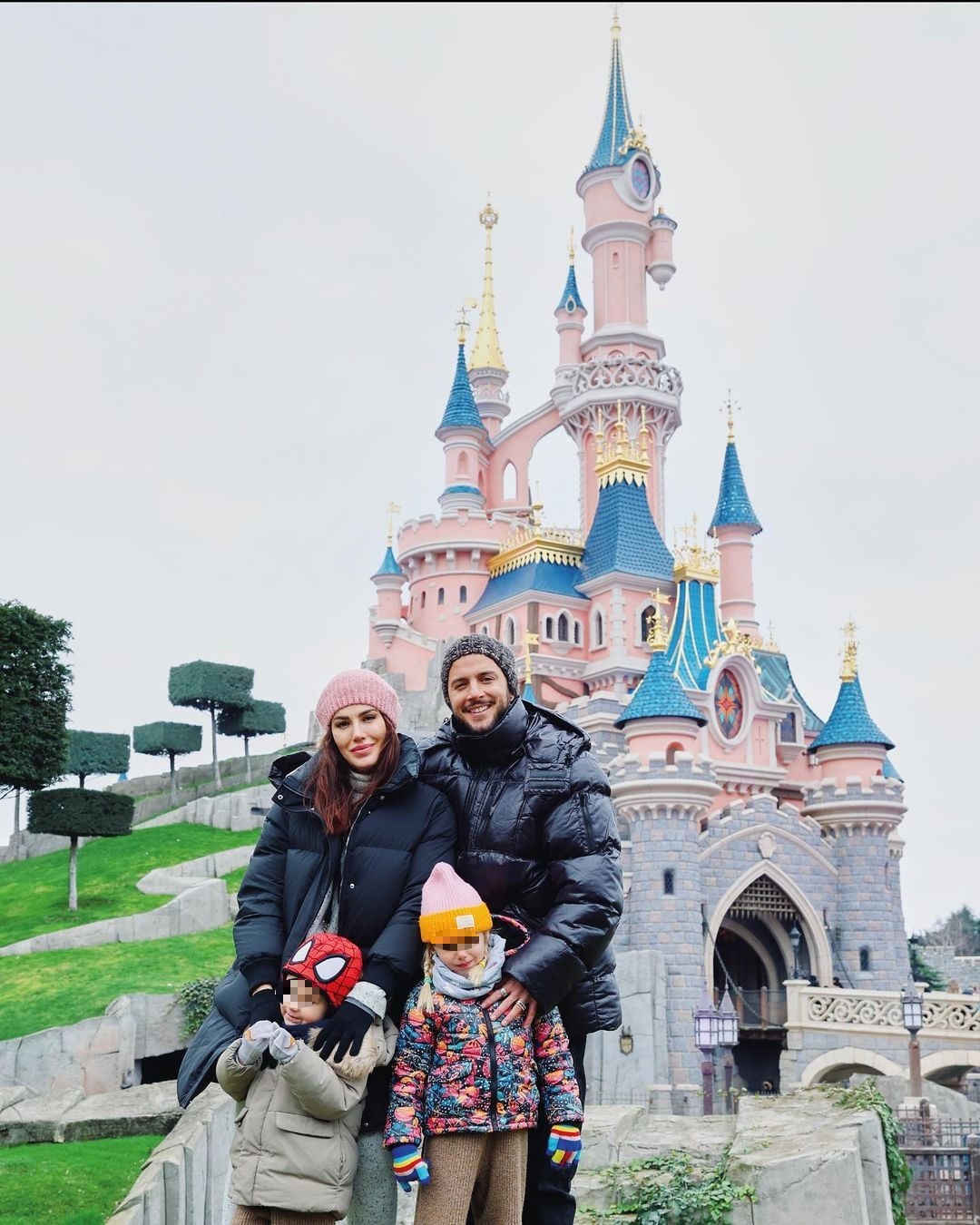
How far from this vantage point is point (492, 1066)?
358 cm

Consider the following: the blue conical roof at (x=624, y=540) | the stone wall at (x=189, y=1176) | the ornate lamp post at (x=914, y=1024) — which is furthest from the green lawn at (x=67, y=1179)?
the blue conical roof at (x=624, y=540)

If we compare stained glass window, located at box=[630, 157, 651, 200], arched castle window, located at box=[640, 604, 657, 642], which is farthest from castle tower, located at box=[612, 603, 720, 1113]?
stained glass window, located at box=[630, 157, 651, 200]

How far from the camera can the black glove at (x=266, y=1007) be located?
3.64m

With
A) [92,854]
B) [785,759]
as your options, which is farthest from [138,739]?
[785,759]

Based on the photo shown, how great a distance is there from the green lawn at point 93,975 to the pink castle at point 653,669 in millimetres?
7090

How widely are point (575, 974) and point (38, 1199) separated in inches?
255

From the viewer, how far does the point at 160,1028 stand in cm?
1595

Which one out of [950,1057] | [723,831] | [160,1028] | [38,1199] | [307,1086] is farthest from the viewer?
[723,831]

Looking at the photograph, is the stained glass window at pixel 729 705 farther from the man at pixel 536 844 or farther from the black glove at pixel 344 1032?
the black glove at pixel 344 1032

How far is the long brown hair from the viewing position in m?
3.82

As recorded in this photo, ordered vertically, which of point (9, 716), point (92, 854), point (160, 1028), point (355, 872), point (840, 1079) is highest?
point (9, 716)

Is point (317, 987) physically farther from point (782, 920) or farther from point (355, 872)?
point (782, 920)

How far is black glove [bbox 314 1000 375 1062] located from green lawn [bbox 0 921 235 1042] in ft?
44.0

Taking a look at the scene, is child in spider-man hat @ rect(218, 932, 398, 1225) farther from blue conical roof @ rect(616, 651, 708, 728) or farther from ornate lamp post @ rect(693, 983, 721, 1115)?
blue conical roof @ rect(616, 651, 708, 728)
